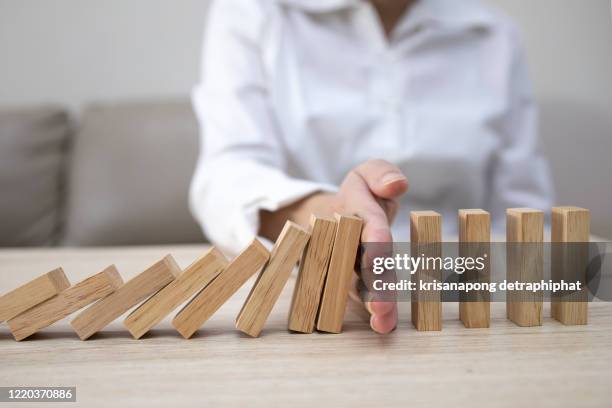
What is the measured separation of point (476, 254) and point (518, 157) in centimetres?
79

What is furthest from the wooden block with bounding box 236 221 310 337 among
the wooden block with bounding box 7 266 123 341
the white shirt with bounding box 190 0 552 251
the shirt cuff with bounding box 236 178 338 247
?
the white shirt with bounding box 190 0 552 251

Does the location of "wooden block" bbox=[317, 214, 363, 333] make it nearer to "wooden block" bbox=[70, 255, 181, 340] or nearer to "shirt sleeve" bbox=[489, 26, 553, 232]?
"wooden block" bbox=[70, 255, 181, 340]

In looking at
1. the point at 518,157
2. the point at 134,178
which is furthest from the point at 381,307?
the point at 134,178

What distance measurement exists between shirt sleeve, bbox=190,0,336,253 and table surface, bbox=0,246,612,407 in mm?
251

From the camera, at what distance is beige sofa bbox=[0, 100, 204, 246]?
167 centimetres

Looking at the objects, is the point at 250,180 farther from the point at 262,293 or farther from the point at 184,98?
the point at 184,98

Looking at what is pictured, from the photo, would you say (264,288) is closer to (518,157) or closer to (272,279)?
(272,279)

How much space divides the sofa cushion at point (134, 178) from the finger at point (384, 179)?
3.97 feet

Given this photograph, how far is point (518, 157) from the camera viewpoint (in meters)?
1.20

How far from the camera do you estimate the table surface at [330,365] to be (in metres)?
0.34

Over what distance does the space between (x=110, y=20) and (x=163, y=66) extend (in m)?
0.22

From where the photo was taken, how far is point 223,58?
3.55 ft

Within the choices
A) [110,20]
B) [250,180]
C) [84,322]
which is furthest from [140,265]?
[110,20]

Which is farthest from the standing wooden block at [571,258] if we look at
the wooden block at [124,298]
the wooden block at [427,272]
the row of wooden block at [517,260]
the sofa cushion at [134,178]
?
the sofa cushion at [134,178]
